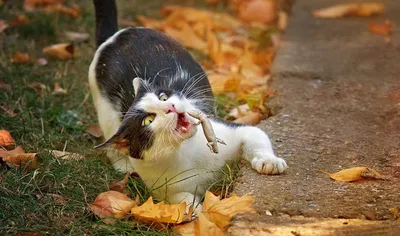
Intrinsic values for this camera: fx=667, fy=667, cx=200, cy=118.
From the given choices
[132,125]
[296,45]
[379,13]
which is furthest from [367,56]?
[132,125]

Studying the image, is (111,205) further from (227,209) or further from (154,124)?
(227,209)

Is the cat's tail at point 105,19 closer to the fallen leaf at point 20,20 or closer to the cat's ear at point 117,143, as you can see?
the cat's ear at point 117,143

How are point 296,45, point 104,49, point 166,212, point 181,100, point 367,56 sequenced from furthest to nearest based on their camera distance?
point 296,45 → point 367,56 → point 104,49 → point 181,100 → point 166,212

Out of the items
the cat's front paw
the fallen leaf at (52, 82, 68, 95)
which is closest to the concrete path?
the cat's front paw

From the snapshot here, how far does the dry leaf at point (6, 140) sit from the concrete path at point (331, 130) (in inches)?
45.6

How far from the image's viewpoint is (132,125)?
2812 millimetres

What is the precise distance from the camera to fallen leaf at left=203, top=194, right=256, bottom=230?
8.11ft

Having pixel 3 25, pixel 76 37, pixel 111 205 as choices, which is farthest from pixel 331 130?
pixel 3 25

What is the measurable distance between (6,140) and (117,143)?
71cm

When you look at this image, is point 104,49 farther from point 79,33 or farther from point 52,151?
point 79,33

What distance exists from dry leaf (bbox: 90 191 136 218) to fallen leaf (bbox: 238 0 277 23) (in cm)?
342

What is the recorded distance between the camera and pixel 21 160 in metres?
3.02

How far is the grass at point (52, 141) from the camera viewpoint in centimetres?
261

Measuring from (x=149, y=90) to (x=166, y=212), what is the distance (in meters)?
0.59
